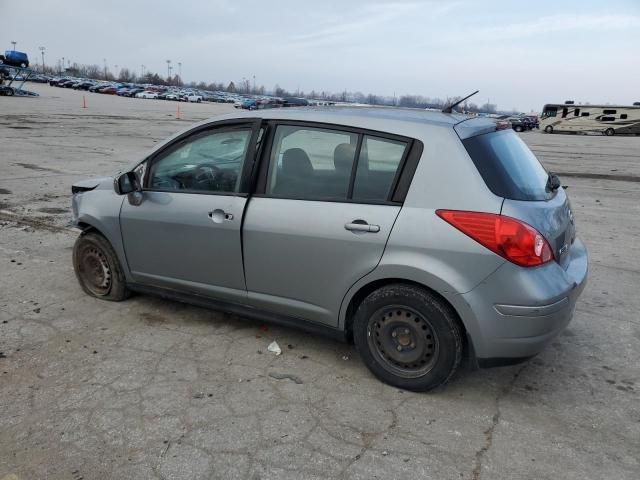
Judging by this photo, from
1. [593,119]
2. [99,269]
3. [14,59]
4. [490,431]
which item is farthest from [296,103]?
[593,119]

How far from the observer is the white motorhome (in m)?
42.6

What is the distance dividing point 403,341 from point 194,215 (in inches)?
68.1

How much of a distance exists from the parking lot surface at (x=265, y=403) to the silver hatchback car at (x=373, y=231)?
31 centimetres

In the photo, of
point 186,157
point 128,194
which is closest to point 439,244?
point 186,157

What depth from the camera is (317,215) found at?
3334mm

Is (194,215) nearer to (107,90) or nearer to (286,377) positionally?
(286,377)

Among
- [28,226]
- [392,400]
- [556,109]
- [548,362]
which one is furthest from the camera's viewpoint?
[556,109]

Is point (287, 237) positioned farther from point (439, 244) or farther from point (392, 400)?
point (392, 400)

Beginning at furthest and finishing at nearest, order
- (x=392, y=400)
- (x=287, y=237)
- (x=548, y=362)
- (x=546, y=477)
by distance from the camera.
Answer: (x=548, y=362) < (x=287, y=237) < (x=392, y=400) < (x=546, y=477)

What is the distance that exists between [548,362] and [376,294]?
4.76 feet

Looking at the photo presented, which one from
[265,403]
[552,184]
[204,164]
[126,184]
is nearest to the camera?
[265,403]

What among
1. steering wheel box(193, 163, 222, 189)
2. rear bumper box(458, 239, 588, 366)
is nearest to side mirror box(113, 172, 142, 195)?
steering wheel box(193, 163, 222, 189)

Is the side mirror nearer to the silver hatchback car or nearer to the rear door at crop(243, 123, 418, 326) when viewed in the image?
the silver hatchback car

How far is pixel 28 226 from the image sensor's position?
6.88 m
